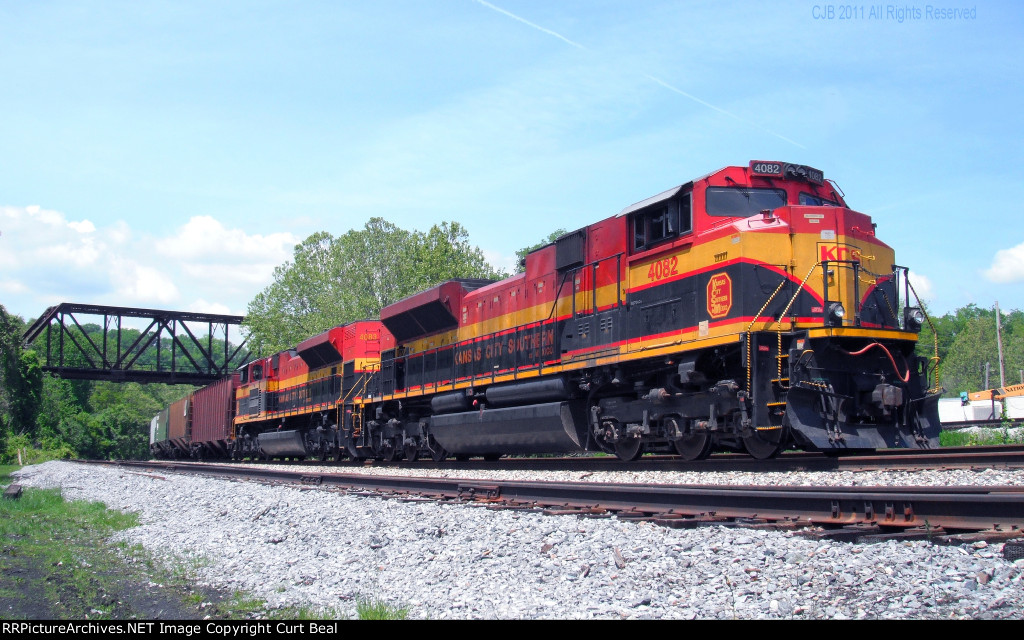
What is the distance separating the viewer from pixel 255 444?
106ft

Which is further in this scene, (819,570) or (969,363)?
(969,363)

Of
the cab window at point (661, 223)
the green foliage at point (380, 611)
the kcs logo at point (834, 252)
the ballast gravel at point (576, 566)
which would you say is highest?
the cab window at point (661, 223)

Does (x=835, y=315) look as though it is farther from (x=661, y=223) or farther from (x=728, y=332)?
(x=661, y=223)

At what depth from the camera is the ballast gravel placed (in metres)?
4.46

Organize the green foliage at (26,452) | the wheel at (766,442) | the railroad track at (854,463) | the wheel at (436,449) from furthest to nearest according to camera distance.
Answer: the green foliage at (26,452)
the wheel at (436,449)
the wheel at (766,442)
the railroad track at (854,463)

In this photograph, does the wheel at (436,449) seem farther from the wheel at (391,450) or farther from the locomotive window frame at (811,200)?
the locomotive window frame at (811,200)

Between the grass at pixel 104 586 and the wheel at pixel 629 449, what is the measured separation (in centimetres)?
709

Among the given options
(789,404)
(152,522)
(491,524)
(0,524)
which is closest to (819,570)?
(491,524)

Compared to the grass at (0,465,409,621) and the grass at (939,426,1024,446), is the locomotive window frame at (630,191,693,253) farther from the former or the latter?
the grass at (939,426,1024,446)

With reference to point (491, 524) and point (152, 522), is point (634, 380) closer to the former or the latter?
point (491, 524)

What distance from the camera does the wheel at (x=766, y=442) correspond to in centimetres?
1068

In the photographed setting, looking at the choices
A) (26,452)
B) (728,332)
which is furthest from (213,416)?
(728,332)

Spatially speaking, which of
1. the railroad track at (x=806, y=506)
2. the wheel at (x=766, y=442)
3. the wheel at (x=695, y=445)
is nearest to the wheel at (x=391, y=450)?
the wheel at (x=695, y=445)

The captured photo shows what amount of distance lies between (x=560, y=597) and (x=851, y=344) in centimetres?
718
